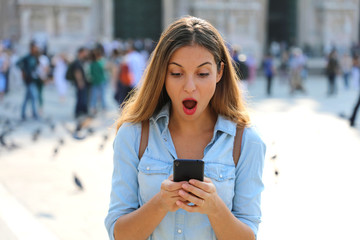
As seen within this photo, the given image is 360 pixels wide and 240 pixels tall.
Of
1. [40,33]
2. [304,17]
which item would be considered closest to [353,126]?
[40,33]

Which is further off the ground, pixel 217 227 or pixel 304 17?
pixel 304 17

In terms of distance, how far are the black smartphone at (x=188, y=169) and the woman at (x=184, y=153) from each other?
0.50ft

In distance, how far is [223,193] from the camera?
1.83 metres

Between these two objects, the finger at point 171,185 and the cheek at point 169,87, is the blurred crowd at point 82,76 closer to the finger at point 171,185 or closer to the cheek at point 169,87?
the cheek at point 169,87

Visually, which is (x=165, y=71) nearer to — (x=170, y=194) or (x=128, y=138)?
(x=128, y=138)

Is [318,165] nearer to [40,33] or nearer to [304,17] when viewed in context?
[40,33]

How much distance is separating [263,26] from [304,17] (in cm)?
265

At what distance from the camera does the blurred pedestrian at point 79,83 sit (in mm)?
11289

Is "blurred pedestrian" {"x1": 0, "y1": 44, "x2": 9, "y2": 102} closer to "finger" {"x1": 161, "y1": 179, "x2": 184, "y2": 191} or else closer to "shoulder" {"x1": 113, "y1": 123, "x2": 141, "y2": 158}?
"shoulder" {"x1": 113, "y1": 123, "x2": 141, "y2": 158}

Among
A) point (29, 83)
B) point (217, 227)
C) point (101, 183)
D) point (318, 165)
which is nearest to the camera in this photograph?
point (217, 227)

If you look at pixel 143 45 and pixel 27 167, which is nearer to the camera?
pixel 27 167

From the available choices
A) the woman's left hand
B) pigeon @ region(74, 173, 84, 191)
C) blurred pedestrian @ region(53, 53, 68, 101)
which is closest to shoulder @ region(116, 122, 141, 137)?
the woman's left hand

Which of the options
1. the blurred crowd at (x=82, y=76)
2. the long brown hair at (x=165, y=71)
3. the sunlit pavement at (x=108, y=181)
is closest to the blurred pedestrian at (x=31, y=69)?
the blurred crowd at (x=82, y=76)

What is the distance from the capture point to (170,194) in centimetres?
167
